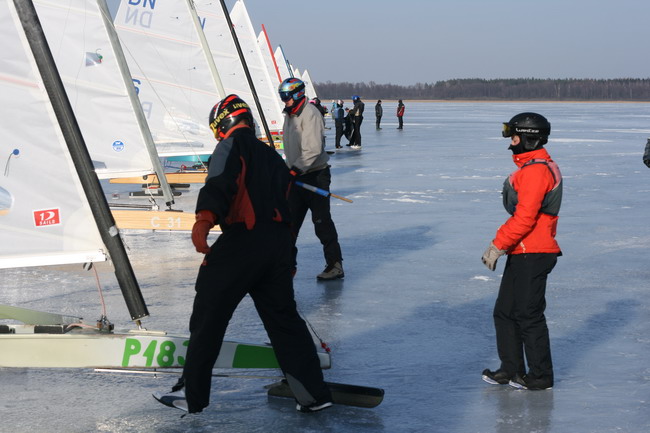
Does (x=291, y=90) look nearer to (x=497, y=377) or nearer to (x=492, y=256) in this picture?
(x=492, y=256)

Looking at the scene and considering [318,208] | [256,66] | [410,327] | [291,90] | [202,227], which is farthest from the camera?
[256,66]

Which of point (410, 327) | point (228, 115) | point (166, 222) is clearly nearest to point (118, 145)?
point (166, 222)

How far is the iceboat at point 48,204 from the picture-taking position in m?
4.17

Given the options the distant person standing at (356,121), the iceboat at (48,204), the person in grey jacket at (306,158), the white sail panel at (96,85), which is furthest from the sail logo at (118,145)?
the distant person standing at (356,121)

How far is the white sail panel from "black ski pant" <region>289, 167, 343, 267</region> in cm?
298

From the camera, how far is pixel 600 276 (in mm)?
7590

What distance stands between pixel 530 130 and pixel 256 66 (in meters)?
17.9

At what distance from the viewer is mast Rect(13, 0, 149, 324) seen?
4.16 metres

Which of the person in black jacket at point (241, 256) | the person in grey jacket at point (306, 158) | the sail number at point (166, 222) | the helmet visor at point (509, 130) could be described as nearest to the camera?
the person in black jacket at point (241, 256)

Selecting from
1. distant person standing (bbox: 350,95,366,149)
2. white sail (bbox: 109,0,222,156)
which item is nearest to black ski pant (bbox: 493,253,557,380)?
white sail (bbox: 109,0,222,156)

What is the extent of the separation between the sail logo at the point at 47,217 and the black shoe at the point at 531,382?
2.39 metres

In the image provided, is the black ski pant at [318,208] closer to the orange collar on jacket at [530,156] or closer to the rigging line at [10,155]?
the orange collar on jacket at [530,156]

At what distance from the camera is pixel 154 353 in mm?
4262

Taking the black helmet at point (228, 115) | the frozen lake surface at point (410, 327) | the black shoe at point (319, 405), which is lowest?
the frozen lake surface at point (410, 327)
